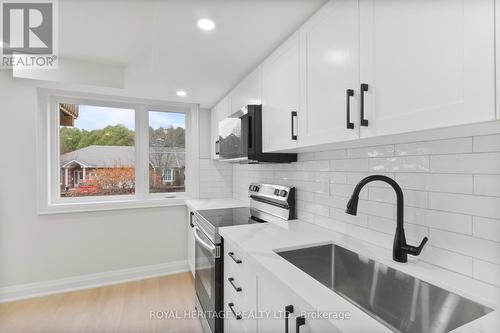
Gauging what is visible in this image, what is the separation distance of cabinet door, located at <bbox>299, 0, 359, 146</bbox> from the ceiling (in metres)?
0.15

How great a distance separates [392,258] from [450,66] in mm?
785

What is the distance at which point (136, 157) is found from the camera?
3.01 meters

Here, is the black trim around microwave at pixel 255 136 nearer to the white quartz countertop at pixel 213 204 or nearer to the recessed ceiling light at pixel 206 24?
the recessed ceiling light at pixel 206 24

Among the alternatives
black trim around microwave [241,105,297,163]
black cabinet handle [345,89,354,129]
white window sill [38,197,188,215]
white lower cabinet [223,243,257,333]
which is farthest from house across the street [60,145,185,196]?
black cabinet handle [345,89,354,129]

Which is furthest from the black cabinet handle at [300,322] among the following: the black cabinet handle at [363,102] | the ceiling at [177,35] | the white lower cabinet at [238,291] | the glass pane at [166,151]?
the glass pane at [166,151]

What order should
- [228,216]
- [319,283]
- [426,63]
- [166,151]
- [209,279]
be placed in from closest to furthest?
[426,63], [319,283], [209,279], [228,216], [166,151]

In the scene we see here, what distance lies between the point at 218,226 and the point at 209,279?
1.44 feet

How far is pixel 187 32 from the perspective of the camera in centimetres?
151

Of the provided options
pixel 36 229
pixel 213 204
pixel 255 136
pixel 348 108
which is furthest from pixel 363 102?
pixel 36 229

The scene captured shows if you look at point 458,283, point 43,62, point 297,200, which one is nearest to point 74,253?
point 43,62

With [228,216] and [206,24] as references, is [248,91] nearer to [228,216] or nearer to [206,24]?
[206,24]

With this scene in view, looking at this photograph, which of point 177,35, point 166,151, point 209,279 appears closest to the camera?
point 177,35

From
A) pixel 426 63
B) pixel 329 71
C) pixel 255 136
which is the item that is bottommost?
pixel 255 136

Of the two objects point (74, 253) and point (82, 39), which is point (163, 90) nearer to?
point (82, 39)
